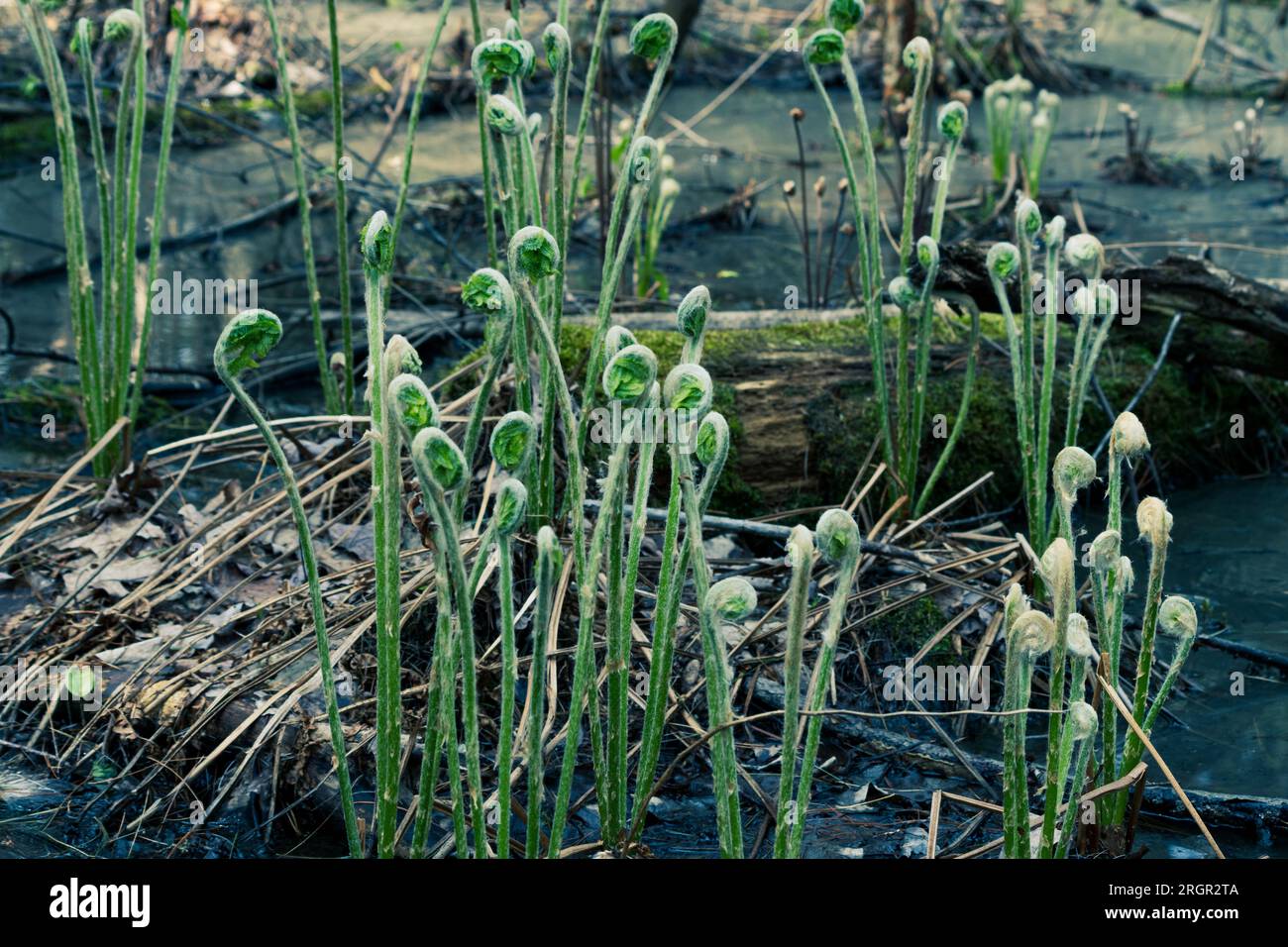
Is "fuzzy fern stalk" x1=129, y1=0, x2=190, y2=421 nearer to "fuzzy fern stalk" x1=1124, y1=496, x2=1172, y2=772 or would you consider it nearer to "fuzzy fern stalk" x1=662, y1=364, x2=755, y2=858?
"fuzzy fern stalk" x1=662, y1=364, x2=755, y2=858

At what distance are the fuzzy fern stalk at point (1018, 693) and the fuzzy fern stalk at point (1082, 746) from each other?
0.16 ft

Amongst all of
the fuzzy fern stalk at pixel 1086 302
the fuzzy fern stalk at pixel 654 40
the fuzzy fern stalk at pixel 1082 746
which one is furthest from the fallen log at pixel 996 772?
the fuzzy fern stalk at pixel 654 40

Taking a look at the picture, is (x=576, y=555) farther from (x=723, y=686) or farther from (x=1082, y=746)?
(x=1082, y=746)

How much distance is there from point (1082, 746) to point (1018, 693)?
20 cm

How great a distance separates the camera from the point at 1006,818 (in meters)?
1.64

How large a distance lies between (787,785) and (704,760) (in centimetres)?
75

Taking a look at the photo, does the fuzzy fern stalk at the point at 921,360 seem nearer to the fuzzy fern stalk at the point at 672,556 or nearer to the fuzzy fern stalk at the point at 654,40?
the fuzzy fern stalk at the point at 654,40

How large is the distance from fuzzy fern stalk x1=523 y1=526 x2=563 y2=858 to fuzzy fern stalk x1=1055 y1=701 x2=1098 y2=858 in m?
→ 0.62

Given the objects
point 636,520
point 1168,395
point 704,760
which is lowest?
point 704,760

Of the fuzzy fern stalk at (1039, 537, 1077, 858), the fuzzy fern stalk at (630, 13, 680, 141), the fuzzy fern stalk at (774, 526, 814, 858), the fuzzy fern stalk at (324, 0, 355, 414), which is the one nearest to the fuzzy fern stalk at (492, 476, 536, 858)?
the fuzzy fern stalk at (774, 526, 814, 858)

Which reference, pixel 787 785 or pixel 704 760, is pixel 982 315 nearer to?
pixel 704 760

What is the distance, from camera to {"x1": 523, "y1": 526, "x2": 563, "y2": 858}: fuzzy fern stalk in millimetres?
1353

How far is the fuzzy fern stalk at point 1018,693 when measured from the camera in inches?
58.0
